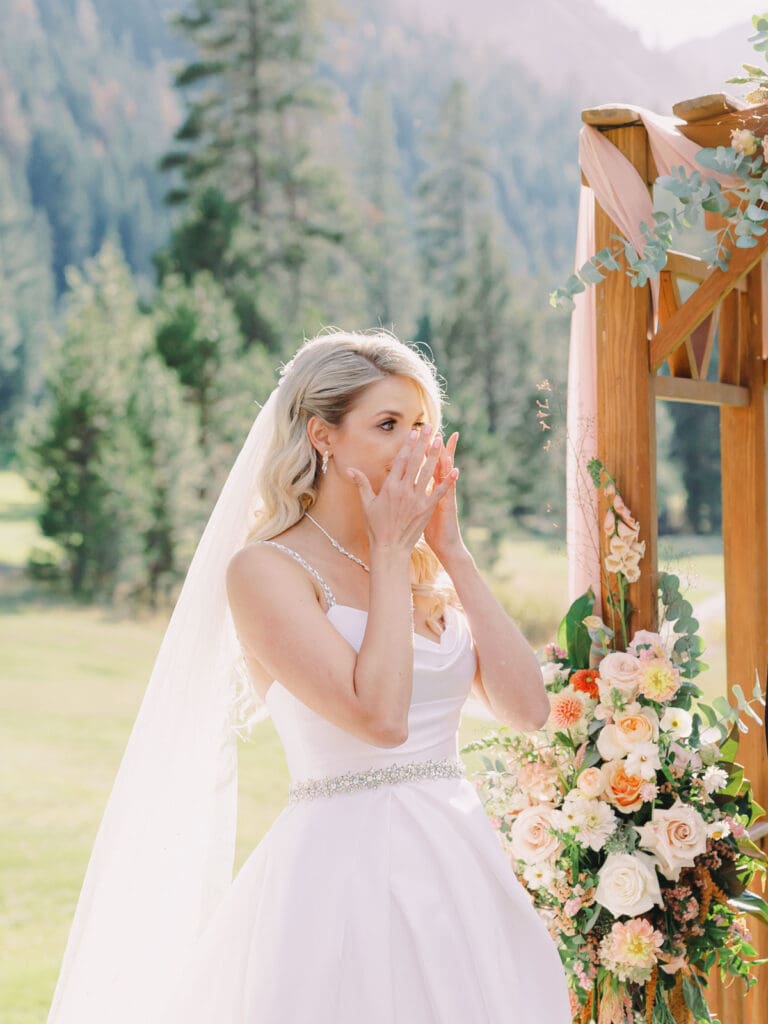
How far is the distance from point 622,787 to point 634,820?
0.11 m

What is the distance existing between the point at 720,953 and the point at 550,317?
14.8 m

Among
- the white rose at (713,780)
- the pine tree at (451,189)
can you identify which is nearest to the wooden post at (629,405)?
the white rose at (713,780)

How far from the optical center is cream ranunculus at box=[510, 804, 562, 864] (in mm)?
2490

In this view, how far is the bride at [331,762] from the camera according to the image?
185cm

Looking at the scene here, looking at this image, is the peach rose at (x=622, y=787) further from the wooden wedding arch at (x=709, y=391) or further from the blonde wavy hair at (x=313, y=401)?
the blonde wavy hair at (x=313, y=401)

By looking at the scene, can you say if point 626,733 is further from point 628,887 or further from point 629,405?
Answer: point 629,405

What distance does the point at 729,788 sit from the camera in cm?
258

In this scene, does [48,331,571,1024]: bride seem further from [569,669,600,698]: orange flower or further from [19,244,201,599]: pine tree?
[19,244,201,599]: pine tree

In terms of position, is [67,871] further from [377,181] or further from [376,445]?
[377,181]

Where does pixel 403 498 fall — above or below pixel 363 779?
above

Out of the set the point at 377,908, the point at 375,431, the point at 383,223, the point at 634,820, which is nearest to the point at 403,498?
the point at 375,431

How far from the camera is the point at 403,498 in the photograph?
1.94 metres

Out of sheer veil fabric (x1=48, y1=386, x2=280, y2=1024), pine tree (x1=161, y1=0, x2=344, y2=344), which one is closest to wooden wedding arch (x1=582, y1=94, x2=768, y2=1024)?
sheer veil fabric (x1=48, y1=386, x2=280, y2=1024)

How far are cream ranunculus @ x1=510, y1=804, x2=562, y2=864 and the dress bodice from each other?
0.51m
